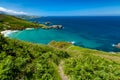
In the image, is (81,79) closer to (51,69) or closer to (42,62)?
(51,69)

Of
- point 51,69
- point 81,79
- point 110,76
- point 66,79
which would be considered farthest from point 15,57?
point 110,76

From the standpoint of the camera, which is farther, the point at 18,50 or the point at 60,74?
the point at 18,50

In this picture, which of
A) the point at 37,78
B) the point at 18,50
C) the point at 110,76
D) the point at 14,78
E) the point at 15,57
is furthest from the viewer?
the point at 18,50

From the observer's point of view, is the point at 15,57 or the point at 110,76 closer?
the point at 110,76

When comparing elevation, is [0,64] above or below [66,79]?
above

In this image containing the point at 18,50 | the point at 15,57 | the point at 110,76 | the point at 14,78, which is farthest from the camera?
the point at 18,50

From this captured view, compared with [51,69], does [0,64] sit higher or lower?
higher

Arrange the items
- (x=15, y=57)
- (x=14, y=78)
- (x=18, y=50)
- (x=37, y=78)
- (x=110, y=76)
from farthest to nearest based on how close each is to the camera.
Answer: (x=18, y=50)
(x=15, y=57)
(x=110, y=76)
(x=37, y=78)
(x=14, y=78)

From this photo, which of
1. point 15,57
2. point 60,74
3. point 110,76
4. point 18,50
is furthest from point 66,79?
point 18,50

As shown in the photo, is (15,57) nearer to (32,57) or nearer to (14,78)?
(32,57)
